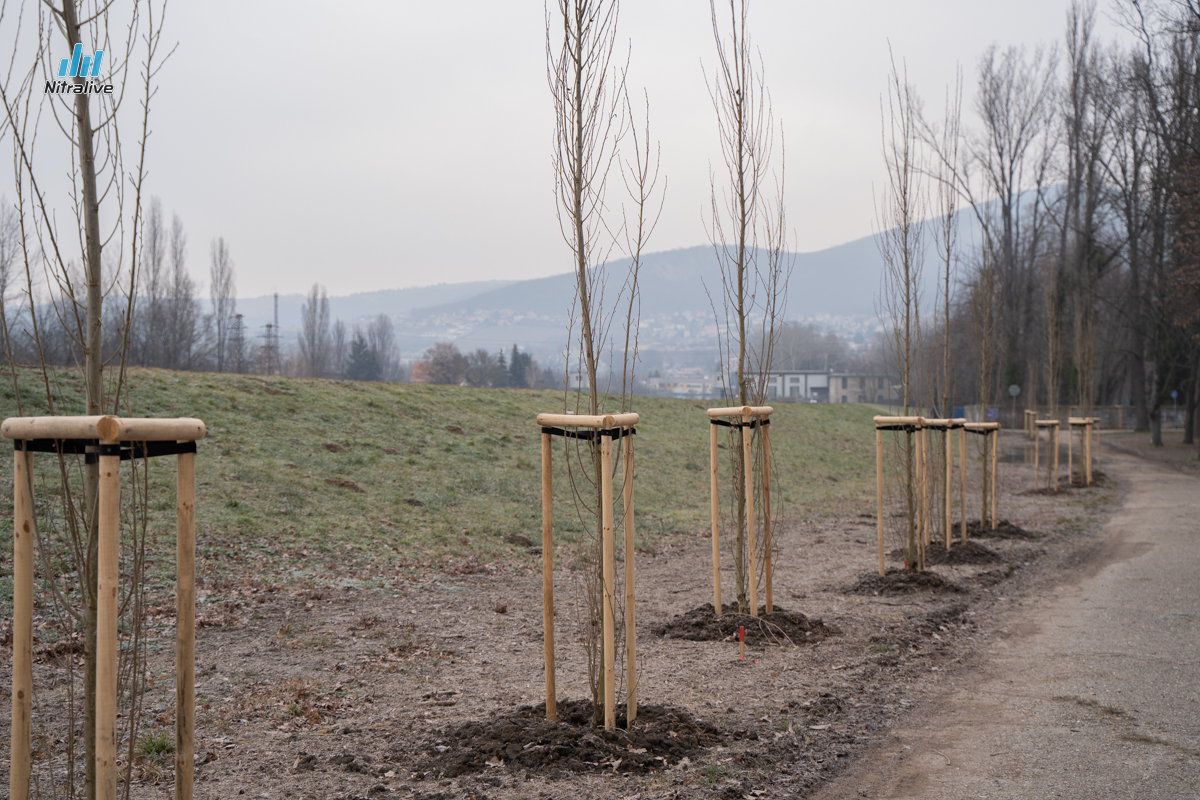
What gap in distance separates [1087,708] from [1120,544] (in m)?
8.19

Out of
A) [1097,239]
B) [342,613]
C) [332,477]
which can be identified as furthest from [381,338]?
[342,613]

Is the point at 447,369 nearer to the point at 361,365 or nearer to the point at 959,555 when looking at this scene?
the point at 361,365

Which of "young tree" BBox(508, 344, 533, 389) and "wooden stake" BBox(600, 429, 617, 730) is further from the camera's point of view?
"young tree" BBox(508, 344, 533, 389)

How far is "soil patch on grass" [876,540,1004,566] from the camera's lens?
1020 cm

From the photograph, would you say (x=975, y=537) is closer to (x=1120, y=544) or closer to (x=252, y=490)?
(x=1120, y=544)

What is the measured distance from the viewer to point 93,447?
8.46ft

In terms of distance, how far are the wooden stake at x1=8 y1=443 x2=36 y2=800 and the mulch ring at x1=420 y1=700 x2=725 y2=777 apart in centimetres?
178

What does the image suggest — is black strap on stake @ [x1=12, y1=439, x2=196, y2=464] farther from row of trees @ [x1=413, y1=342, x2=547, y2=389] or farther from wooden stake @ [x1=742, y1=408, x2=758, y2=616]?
row of trees @ [x1=413, y1=342, x2=547, y2=389]

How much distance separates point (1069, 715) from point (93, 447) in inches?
209

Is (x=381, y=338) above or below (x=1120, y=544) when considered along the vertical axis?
above

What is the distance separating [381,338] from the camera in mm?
83938

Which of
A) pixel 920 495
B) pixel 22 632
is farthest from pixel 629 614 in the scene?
pixel 920 495

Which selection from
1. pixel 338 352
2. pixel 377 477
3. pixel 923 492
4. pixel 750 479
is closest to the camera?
pixel 750 479
